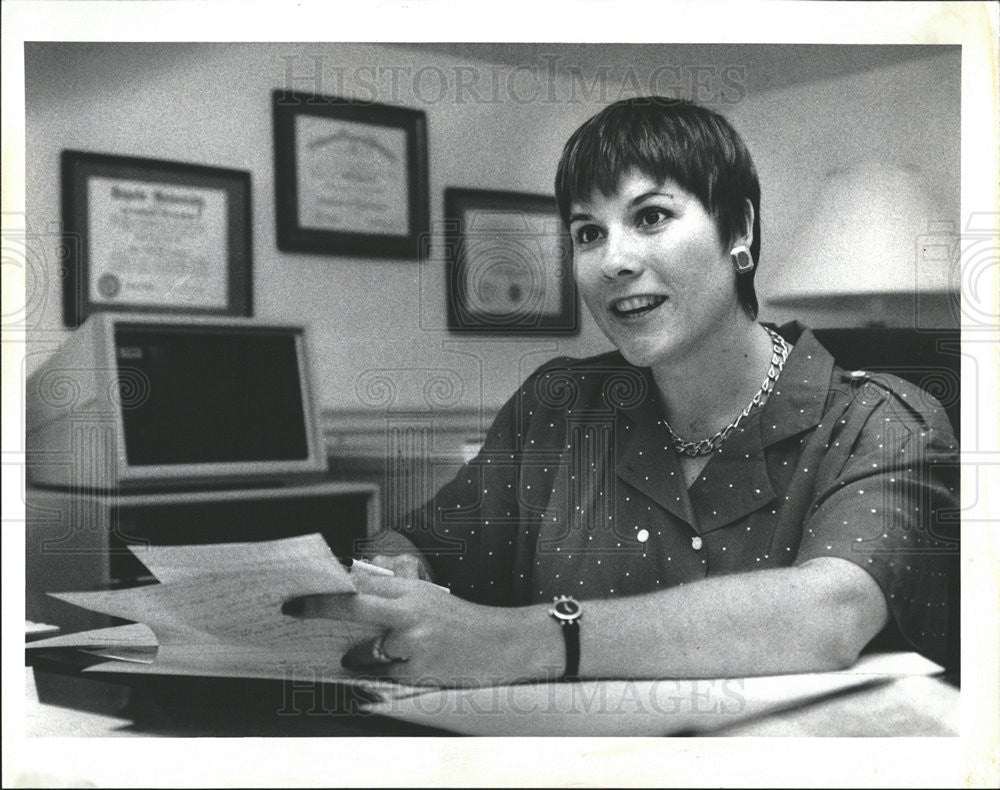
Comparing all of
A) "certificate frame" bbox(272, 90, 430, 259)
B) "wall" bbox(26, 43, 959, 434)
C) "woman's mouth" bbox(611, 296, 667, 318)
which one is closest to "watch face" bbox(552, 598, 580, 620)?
"wall" bbox(26, 43, 959, 434)

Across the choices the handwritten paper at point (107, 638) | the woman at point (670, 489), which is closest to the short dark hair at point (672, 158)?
the woman at point (670, 489)

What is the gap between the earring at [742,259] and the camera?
1.34 meters

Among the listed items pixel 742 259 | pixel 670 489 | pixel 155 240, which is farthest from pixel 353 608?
pixel 742 259

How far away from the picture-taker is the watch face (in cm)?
134

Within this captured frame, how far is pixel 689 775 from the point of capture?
4.42 ft

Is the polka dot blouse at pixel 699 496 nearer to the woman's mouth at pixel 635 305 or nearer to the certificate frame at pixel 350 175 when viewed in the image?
the woman's mouth at pixel 635 305

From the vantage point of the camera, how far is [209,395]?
1367 millimetres

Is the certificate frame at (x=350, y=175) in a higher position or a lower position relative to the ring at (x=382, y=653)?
higher

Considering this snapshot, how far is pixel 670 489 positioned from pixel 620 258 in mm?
291

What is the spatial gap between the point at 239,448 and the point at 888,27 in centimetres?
98

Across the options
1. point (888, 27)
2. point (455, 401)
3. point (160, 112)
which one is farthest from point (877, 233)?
point (160, 112)

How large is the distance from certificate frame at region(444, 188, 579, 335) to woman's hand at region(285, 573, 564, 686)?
35 centimetres

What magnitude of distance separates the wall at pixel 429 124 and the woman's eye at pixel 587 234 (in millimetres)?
82

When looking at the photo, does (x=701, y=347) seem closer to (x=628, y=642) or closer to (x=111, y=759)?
(x=628, y=642)
